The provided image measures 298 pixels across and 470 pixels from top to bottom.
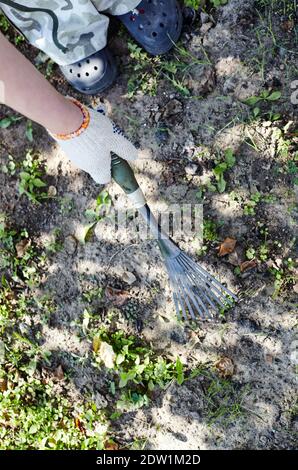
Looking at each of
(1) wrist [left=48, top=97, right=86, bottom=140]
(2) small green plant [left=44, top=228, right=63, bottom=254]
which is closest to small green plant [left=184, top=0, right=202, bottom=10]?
(1) wrist [left=48, top=97, right=86, bottom=140]

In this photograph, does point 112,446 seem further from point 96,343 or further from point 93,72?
point 93,72

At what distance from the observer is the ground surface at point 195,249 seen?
267 cm

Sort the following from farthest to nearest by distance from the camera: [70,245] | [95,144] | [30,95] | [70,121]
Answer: [70,245], [95,144], [70,121], [30,95]

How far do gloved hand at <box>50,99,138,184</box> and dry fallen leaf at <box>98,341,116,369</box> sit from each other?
0.91m

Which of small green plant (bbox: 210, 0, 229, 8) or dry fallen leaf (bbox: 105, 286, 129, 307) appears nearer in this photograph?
small green plant (bbox: 210, 0, 229, 8)

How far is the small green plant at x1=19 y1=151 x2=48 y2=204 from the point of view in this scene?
2.95 meters

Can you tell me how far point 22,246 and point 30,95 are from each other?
49.2 inches

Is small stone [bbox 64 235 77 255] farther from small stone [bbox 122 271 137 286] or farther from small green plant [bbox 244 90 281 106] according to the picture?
small green plant [bbox 244 90 281 106]

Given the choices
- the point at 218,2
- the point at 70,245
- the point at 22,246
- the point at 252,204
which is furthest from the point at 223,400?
the point at 218,2

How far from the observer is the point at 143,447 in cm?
282

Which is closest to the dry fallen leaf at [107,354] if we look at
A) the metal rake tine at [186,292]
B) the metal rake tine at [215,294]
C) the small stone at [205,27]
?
the metal rake tine at [186,292]

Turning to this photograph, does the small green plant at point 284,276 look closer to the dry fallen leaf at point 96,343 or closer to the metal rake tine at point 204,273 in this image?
the metal rake tine at point 204,273

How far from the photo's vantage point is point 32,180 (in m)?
2.95

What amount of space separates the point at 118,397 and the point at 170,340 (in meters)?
0.40
